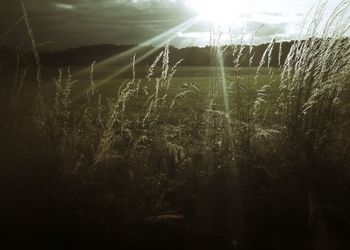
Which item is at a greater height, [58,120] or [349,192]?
[58,120]

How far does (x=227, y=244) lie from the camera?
12.2 ft

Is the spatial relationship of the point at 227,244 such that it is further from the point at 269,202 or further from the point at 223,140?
the point at 223,140

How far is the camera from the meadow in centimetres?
375

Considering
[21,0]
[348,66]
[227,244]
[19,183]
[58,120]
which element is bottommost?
[227,244]

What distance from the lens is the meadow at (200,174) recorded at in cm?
375

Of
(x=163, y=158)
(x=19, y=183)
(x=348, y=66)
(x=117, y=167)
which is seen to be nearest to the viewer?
(x=19, y=183)

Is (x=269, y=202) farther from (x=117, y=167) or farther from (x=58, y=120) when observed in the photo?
(x=58, y=120)

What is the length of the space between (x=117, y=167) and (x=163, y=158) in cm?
49

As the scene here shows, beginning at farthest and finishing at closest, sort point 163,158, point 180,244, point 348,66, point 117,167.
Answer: point 348,66
point 163,158
point 117,167
point 180,244

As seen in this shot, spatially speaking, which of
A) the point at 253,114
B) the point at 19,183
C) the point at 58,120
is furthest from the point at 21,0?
the point at 253,114

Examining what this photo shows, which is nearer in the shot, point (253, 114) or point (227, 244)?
point (227, 244)

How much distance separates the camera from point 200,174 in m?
4.46

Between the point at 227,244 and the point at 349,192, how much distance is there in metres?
1.34

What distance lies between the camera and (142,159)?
4586 mm
